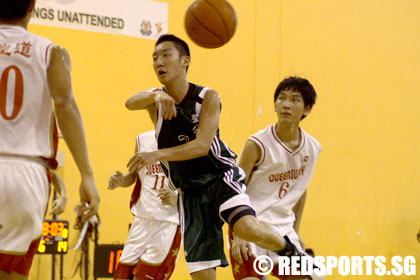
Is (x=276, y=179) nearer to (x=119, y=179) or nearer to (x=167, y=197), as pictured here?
(x=167, y=197)

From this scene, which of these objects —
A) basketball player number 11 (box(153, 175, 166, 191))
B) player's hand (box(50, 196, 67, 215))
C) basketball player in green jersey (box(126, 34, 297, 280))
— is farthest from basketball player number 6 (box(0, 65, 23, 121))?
basketball player number 11 (box(153, 175, 166, 191))

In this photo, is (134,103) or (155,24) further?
(155,24)

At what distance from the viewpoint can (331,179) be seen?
8867mm

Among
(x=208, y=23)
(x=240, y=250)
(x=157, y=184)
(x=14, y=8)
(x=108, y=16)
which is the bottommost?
(x=240, y=250)

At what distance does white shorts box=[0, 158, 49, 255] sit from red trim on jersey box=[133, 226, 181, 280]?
2.59 m

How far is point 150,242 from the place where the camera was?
16.5 ft

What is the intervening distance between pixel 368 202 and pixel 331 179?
0.73 metres

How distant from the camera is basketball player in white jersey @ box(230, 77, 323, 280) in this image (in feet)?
14.7

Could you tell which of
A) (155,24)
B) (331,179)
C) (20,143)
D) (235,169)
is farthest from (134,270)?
(331,179)

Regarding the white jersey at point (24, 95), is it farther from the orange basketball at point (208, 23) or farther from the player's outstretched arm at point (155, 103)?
the orange basketball at point (208, 23)

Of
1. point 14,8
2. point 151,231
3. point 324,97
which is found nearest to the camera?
point 14,8

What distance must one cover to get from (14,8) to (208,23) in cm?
216

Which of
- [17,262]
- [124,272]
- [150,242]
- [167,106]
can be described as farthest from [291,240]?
[17,262]

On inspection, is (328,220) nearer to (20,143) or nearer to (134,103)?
(134,103)
